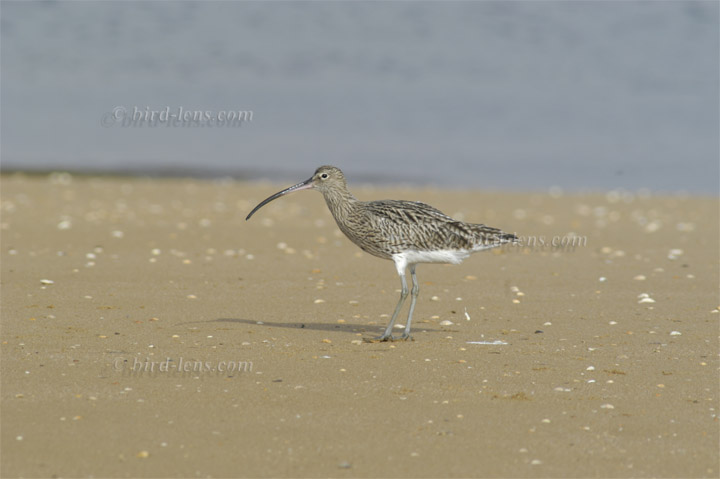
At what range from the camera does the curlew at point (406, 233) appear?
29.9 feet

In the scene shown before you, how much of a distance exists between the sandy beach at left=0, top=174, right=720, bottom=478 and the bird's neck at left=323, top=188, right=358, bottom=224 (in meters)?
1.06

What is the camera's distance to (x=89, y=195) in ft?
62.3

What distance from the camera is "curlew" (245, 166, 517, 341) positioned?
9.12 metres

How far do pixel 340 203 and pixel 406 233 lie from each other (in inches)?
29.4

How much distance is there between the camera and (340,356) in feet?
27.2

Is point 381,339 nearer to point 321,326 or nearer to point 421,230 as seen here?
point 321,326

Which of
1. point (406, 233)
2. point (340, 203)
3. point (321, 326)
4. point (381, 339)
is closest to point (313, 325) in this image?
point (321, 326)

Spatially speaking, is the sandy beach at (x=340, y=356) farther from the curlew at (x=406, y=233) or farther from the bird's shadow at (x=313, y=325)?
A: the curlew at (x=406, y=233)

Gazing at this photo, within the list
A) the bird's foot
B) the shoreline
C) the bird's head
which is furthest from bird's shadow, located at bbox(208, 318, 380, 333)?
the shoreline

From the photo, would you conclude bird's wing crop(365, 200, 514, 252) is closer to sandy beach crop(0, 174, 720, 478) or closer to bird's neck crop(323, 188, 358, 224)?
bird's neck crop(323, 188, 358, 224)

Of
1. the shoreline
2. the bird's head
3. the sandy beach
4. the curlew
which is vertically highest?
the shoreline

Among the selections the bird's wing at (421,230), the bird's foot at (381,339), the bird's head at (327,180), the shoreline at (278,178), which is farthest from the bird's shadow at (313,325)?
the shoreline at (278,178)

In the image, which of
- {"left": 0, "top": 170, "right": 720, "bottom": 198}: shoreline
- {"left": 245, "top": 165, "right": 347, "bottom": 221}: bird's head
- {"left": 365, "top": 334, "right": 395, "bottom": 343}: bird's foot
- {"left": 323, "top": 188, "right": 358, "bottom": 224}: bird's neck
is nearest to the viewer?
{"left": 365, "top": 334, "right": 395, "bottom": 343}: bird's foot

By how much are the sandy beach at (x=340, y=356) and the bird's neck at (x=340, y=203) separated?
1.06 metres
